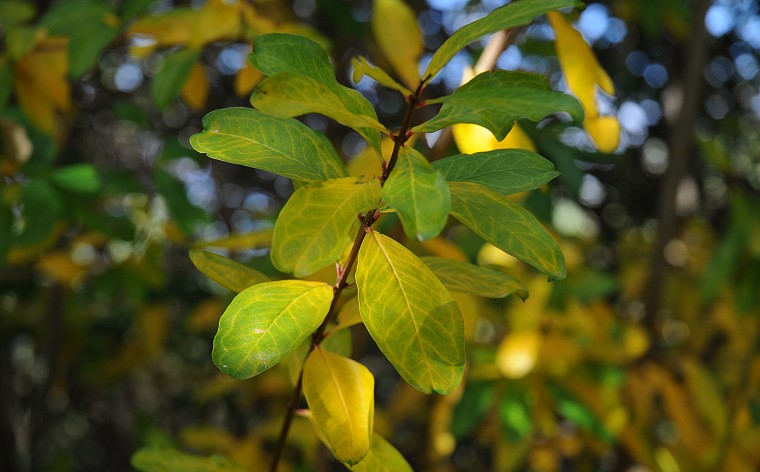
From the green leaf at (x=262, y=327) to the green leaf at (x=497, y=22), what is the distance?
145 mm

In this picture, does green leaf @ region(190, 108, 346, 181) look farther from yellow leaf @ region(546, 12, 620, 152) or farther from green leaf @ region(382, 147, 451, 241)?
yellow leaf @ region(546, 12, 620, 152)

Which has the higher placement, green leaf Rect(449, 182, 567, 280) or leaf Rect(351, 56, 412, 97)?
leaf Rect(351, 56, 412, 97)

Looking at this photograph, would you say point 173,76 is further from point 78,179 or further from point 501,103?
point 501,103

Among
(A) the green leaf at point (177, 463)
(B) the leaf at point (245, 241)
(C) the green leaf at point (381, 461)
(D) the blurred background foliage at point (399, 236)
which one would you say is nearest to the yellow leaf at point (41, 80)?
(D) the blurred background foliage at point (399, 236)

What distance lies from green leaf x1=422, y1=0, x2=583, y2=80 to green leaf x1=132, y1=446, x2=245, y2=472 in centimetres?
33

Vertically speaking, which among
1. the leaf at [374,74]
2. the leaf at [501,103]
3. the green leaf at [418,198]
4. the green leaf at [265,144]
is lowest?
the green leaf at [265,144]

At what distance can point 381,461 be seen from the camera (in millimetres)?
545

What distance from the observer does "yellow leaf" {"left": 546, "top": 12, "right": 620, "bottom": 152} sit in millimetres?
717

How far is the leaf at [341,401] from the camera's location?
487 millimetres

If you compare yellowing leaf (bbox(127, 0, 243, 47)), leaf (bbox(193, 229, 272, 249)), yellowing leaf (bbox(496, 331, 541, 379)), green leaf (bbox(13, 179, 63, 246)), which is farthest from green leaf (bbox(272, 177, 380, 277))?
yellowing leaf (bbox(496, 331, 541, 379))

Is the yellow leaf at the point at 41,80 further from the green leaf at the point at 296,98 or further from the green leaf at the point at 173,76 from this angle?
the green leaf at the point at 296,98

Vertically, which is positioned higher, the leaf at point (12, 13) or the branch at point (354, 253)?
the branch at point (354, 253)

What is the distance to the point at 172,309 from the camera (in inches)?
90.7

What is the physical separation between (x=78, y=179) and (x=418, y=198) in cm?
77
